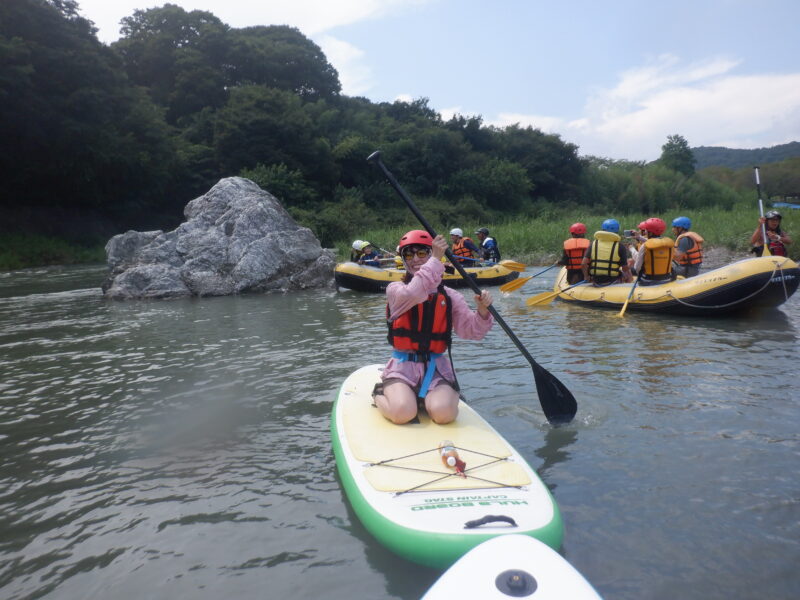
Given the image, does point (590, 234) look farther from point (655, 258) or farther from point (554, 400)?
point (554, 400)

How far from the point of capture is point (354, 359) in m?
5.90

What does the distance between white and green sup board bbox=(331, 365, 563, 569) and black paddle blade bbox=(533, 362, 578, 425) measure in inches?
28.0

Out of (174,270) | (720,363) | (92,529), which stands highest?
(174,270)

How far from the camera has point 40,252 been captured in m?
19.9

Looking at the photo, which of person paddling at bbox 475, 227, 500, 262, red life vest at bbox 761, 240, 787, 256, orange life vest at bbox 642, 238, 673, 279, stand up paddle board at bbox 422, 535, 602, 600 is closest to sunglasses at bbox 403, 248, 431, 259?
stand up paddle board at bbox 422, 535, 602, 600

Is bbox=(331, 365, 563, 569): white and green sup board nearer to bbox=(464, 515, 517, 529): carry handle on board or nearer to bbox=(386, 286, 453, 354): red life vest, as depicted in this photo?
bbox=(464, 515, 517, 529): carry handle on board

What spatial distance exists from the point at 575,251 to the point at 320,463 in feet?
22.2

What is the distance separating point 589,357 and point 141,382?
4.18m

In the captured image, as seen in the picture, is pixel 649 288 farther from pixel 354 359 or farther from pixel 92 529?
pixel 92 529

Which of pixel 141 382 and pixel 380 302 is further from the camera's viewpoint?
pixel 380 302

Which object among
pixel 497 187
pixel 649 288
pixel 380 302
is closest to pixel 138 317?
pixel 380 302

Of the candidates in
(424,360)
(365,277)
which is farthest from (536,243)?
(424,360)

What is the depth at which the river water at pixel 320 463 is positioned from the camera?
95.0 inches

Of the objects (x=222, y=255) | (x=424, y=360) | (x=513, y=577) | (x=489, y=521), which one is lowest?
(x=489, y=521)
